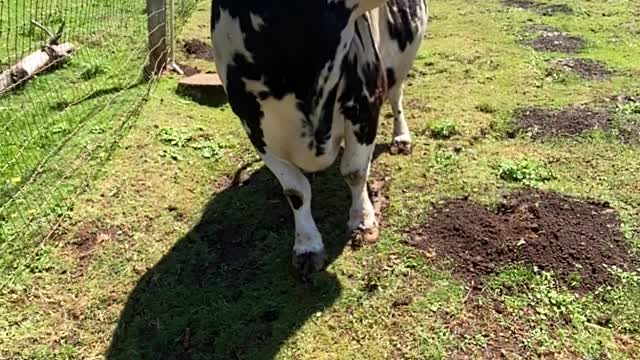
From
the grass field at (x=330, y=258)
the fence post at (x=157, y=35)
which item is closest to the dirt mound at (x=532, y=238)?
the grass field at (x=330, y=258)

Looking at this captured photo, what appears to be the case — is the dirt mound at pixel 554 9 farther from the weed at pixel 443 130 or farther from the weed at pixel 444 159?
the weed at pixel 444 159

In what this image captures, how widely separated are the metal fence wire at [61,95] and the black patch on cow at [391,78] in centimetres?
205

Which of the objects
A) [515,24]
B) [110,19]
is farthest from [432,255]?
[110,19]

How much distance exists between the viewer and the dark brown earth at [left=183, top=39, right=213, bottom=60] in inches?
292

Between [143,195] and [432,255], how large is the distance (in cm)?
192

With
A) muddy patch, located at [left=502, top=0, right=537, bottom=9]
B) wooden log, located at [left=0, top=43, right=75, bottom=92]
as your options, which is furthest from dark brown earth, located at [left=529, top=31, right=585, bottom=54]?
wooden log, located at [left=0, top=43, right=75, bottom=92]

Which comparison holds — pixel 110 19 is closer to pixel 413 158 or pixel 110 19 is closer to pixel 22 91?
pixel 22 91

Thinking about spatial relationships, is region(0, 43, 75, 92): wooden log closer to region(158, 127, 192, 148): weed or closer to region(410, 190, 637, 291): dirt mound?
region(158, 127, 192, 148): weed

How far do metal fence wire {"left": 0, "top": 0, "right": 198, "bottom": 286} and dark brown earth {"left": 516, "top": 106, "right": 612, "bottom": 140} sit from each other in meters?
3.03

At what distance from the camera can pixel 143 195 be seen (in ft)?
15.4

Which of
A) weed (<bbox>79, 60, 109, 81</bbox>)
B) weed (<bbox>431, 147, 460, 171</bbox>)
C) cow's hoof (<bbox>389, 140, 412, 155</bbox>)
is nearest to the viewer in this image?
weed (<bbox>431, 147, 460, 171</bbox>)

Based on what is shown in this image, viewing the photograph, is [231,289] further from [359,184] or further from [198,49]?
[198,49]

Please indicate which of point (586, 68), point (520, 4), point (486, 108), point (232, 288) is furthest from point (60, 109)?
point (520, 4)

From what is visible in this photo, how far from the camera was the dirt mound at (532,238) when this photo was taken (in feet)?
12.3
